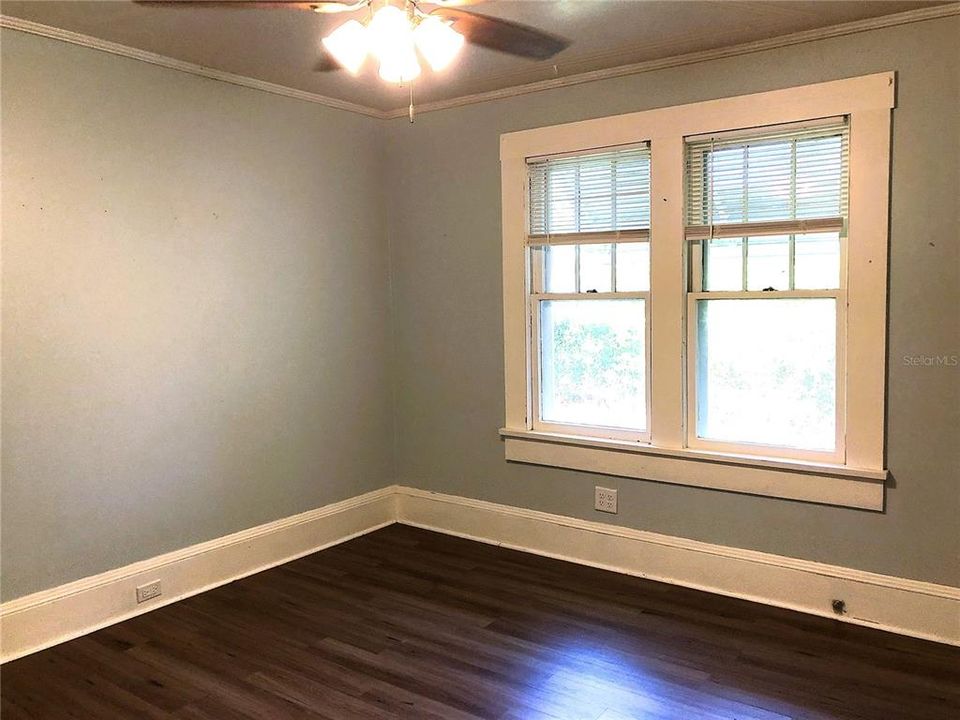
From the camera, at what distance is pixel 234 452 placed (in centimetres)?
369

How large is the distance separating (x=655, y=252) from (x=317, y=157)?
1.87 m

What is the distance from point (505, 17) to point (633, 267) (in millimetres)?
1320

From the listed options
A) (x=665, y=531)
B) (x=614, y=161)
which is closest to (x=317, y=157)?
(x=614, y=161)

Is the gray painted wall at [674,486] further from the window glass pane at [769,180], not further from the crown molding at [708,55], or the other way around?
the window glass pane at [769,180]

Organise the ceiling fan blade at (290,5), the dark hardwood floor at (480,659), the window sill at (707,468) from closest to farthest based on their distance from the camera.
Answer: the ceiling fan blade at (290,5) < the dark hardwood floor at (480,659) < the window sill at (707,468)

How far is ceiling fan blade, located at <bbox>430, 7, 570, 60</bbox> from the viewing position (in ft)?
9.46

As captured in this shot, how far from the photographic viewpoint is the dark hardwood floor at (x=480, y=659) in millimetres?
2531

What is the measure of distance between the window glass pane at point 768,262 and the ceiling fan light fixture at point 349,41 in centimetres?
191

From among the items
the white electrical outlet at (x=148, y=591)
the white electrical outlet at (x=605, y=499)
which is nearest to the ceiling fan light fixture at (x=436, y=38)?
the white electrical outlet at (x=605, y=499)

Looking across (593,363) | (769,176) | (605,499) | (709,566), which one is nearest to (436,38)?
(769,176)

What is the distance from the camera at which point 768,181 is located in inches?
128

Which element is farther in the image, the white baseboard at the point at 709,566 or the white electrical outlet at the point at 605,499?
the white electrical outlet at the point at 605,499

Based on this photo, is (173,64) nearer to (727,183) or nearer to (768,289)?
(727,183)

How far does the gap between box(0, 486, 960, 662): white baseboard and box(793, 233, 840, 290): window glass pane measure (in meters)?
1.19
